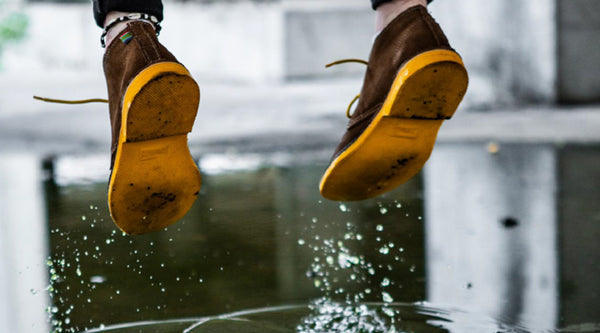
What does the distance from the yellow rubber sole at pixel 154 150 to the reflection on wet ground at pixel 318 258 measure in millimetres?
302

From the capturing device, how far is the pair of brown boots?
197cm

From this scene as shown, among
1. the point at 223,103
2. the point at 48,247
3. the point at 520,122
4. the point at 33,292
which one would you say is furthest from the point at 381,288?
the point at 223,103

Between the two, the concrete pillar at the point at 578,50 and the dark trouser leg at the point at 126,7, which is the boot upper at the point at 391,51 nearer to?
the dark trouser leg at the point at 126,7

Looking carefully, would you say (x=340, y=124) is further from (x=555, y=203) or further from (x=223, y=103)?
(x=555, y=203)

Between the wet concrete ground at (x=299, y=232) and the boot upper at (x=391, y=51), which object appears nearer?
the boot upper at (x=391, y=51)

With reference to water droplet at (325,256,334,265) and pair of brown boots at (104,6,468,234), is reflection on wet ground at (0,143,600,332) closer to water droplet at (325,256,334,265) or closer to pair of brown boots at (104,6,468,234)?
water droplet at (325,256,334,265)

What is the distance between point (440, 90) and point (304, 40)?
7545 mm

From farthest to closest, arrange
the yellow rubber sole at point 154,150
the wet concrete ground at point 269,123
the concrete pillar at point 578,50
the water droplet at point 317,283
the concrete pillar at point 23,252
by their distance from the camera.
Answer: the concrete pillar at point 578,50, the wet concrete ground at point 269,123, the water droplet at point 317,283, the concrete pillar at point 23,252, the yellow rubber sole at point 154,150

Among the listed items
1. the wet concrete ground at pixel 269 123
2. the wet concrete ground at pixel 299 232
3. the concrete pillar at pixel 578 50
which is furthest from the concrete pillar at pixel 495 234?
the concrete pillar at pixel 578 50

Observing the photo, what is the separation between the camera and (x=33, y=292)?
2.38 m

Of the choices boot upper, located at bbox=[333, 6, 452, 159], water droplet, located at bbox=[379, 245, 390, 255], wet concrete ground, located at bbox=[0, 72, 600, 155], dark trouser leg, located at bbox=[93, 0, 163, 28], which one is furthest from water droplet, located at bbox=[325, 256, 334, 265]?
wet concrete ground, located at bbox=[0, 72, 600, 155]

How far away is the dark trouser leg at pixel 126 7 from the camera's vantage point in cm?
207

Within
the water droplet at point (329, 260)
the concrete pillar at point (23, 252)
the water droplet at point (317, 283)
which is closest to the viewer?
the concrete pillar at point (23, 252)

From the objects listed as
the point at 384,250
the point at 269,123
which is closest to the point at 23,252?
the point at 384,250
